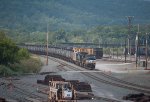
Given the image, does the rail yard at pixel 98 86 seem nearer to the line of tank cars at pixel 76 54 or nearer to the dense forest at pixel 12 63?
the dense forest at pixel 12 63

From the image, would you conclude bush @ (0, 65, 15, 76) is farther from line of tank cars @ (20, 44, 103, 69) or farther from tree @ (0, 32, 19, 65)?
line of tank cars @ (20, 44, 103, 69)

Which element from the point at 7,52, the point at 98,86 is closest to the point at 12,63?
the point at 7,52

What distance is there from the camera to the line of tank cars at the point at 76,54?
265 ft

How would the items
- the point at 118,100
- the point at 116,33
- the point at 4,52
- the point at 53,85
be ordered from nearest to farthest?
the point at 53,85, the point at 118,100, the point at 4,52, the point at 116,33

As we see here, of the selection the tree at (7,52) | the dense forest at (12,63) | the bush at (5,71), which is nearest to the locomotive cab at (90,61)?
the dense forest at (12,63)

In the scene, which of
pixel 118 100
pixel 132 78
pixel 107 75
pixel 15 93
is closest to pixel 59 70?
pixel 107 75

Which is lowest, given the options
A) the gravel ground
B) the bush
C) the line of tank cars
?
the gravel ground

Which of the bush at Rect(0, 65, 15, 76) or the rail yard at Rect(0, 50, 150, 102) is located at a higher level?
the bush at Rect(0, 65, 15, 76)

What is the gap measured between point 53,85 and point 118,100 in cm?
624

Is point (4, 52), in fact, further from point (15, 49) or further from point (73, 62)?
point (73, 62)

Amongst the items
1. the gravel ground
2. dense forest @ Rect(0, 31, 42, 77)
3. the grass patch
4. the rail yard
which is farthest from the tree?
the rail yard

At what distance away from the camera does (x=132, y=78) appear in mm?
64625

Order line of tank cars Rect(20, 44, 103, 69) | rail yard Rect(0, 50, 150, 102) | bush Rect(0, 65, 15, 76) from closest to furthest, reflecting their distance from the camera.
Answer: rail yard Rect(0, 50, 150, 102) < bush Rect(0, 65, 15, 76) < line of tank cars Rect(20, 44, 103, 69)

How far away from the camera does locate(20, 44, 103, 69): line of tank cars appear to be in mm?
80631
